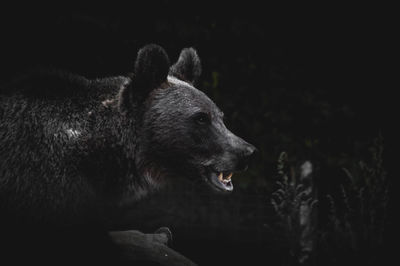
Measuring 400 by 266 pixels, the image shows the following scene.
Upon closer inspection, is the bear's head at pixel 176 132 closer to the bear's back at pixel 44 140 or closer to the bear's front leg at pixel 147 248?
the bear's back at pixel 44 140

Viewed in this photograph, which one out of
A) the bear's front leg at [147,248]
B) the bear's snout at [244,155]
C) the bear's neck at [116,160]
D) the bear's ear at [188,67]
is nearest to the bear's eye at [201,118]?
the bear's snout at [244,155]

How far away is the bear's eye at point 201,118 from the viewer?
9.17 feet

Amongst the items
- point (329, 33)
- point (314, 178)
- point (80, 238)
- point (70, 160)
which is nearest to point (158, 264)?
point (80, 238)

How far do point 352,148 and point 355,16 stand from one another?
1.37 meters

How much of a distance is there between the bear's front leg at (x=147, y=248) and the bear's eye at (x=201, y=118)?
86 centimetres

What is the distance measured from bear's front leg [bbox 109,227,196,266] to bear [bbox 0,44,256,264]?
0.29 metres

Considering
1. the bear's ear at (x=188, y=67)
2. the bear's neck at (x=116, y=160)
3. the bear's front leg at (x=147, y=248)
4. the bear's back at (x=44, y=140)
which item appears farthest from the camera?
the bear's ear at (x=188, y=67)

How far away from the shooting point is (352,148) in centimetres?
A: 511

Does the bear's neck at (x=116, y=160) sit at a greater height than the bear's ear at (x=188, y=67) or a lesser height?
lesser

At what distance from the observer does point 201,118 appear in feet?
9.21

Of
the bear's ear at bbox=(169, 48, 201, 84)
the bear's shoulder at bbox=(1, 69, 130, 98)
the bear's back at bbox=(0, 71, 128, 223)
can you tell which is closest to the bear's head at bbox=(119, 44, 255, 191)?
the bear's shoulder at bbox=(1, 69, 130, 98)

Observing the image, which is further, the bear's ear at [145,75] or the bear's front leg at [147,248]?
the bear's front leg at [147,248]

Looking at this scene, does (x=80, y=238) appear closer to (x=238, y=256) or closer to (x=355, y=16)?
(x=238, y=256)

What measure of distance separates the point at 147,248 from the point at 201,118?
0.89m
